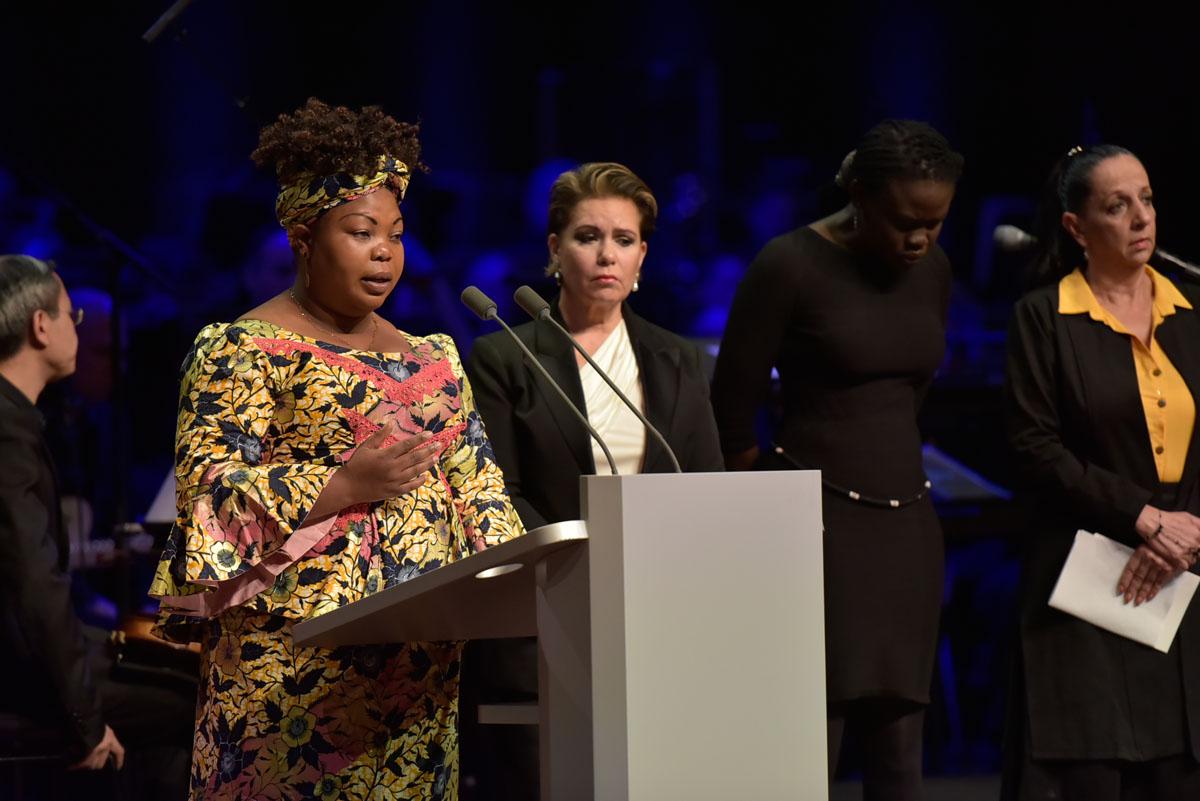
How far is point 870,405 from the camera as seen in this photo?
368cm

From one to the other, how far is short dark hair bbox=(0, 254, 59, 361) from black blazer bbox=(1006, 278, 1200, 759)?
247cm

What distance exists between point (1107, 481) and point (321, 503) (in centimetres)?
198

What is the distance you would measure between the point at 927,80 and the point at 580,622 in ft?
14.3

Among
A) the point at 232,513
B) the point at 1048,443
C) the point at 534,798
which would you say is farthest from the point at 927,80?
the point at 232,513

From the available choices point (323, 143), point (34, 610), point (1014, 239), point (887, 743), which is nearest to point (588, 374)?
point (323, 143)

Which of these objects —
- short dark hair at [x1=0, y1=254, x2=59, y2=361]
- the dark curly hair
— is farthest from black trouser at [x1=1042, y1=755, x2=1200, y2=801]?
short dark hair at [x1=0, y1=254, x2=59, y2=361]

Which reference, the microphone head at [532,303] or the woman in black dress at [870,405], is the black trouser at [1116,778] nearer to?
the woman in black dress at [870,405]

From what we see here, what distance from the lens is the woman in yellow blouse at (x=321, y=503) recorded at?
8.22 ft

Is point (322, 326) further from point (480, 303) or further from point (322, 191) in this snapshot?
point (480, 303)

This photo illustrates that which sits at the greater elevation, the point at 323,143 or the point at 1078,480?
the point at 323,143

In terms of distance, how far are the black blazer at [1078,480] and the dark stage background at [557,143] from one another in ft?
4.60

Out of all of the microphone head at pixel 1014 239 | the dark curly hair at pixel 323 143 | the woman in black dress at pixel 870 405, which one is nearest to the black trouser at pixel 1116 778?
the woman in black dress at pixel 870 405

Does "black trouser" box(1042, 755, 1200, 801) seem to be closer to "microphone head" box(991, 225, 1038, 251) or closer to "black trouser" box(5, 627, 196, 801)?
"microphone head" box(991, 225, 1038, 251)

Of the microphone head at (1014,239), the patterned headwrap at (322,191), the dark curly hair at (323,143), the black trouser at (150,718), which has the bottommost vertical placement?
the black trouser at (150,718)
